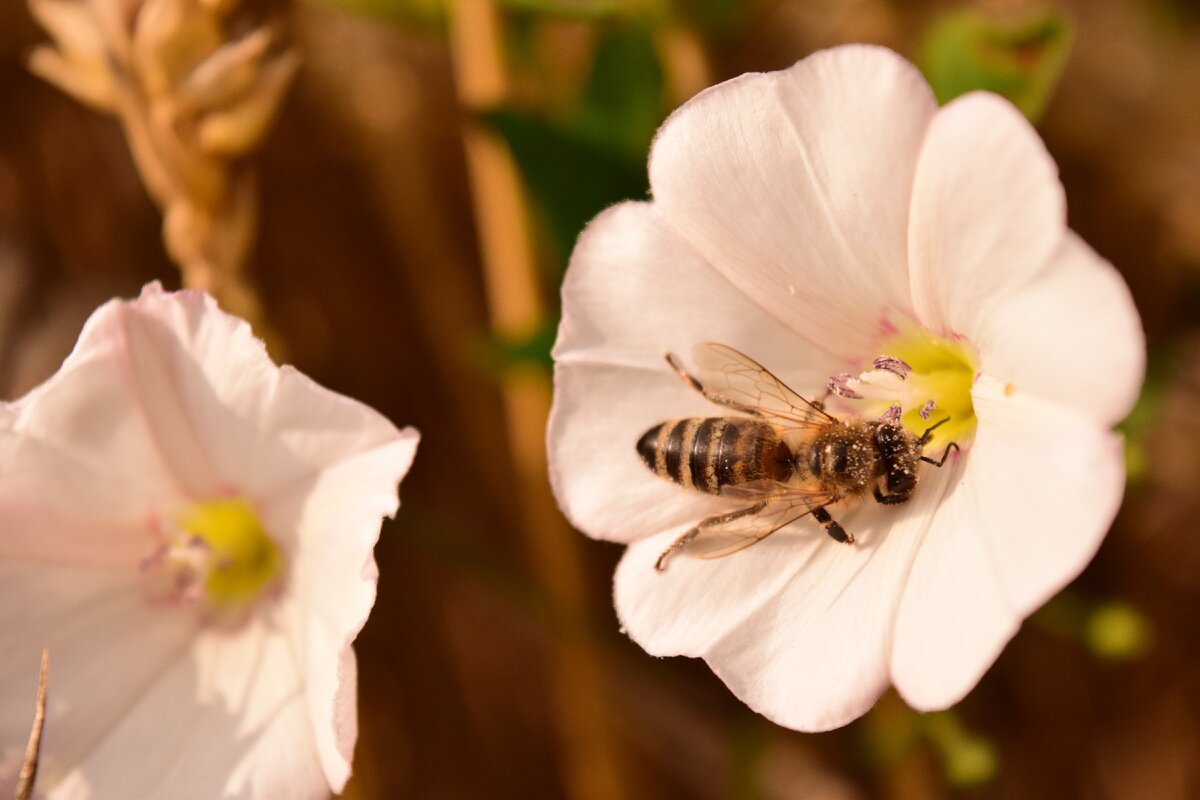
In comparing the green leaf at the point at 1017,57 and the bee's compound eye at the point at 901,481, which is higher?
the green leaf at the point at 1017,57

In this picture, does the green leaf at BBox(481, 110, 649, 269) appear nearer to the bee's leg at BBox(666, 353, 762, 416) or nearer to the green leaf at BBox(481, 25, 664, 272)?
the green leaf at BBox(481, 25, 664, 272)

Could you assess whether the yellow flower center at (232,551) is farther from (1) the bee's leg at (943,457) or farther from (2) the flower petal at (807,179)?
(1) the bee's leg at (943,457)

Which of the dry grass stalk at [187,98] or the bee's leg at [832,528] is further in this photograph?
the dry grass stalk at [187,98]

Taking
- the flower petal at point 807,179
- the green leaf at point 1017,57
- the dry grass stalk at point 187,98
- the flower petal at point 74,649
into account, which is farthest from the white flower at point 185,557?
the green leaf at point 1017,57

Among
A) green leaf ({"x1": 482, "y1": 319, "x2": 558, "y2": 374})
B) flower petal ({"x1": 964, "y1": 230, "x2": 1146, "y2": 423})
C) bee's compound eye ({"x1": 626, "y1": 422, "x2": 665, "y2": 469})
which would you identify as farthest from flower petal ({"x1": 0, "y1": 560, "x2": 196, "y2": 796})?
flower petal ({"x1": 964, "y1": 230, "x2": 1146, "y2": 423})

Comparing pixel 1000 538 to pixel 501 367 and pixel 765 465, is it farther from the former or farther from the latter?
pixel 501 367

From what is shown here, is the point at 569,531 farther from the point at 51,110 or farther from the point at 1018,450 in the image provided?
the point at 51,110
